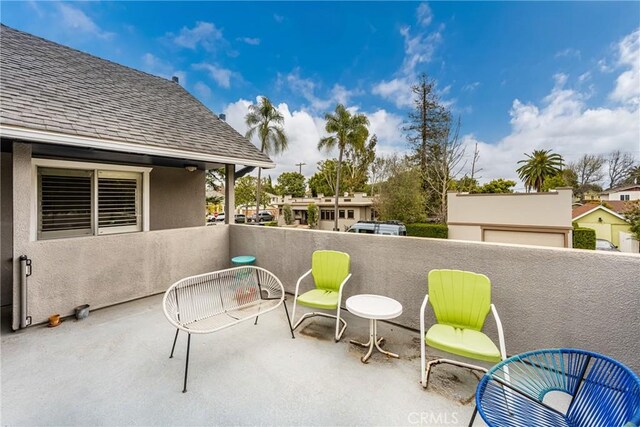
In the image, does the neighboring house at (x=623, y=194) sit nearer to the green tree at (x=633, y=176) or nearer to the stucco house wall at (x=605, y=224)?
the green tree at (x=633, y=176)

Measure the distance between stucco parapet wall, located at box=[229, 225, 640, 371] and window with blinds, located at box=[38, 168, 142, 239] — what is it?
4.46 m

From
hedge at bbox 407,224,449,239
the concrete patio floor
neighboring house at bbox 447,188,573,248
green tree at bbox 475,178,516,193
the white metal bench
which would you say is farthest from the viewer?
green tree at bbox 475,178,516,193

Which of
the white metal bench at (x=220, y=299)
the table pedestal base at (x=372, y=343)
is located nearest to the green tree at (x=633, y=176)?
the table pedestal base at (x=372, y=343)

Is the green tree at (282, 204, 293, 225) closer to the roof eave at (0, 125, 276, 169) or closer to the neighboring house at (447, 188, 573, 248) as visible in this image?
the neighboring house at (447, 188, 573, 248)

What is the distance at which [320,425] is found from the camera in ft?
6.64

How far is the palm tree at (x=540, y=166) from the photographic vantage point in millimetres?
29406

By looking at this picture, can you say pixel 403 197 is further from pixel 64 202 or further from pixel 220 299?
pixel 64 202

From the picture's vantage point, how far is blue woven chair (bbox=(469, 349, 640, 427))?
134 centimetres

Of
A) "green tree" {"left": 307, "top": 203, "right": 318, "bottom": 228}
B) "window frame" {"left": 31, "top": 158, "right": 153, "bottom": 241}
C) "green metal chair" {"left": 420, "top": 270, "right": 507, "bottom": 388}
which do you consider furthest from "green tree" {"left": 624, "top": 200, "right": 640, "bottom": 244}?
"window frame" {"left": 31, "top": 158, "right": 153, "bottom": 241}

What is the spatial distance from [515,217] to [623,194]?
29424 millimetres

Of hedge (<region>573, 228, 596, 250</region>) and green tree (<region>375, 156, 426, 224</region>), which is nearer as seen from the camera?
hedge (<region>573, 228, 596, 250</region>)

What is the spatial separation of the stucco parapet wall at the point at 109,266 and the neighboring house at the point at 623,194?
4243cm

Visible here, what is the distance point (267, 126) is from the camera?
20.9m

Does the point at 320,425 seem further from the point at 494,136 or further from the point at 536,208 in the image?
the point at 494,136
